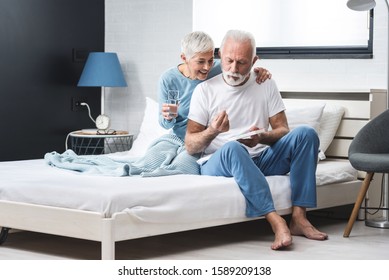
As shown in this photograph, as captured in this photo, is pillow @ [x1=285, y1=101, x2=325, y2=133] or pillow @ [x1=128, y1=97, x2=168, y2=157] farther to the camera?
pillow @ [x1=128, y1=97, x2=168, y2=157]

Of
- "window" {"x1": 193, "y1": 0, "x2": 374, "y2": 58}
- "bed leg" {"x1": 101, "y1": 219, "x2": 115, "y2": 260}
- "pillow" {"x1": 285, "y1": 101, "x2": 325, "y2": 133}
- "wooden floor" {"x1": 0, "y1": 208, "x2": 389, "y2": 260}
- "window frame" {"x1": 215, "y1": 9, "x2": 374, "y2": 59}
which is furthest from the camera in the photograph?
"window" {"x1": 193, "y1": 0, "x2": 374, "y2": 58}

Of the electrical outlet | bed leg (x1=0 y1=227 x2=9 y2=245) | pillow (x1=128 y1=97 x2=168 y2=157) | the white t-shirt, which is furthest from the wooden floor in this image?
the electrical outlet

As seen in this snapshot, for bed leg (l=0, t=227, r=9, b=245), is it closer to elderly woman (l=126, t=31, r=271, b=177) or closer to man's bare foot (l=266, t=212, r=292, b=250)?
elderly woman (l=126, t=31, r=271, b=177)

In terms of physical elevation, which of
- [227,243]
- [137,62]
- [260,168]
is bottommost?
[227,243]

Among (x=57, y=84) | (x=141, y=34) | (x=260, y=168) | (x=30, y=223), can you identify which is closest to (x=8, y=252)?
(x=30, y=223)

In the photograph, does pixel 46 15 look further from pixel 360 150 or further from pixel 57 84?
pixel 360 150

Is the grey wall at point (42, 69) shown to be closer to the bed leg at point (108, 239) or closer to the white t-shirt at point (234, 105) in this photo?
the white t-shirt at point (234, 105)

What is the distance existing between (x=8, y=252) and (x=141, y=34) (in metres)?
2.93

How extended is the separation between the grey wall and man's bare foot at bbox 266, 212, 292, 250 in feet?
7.69

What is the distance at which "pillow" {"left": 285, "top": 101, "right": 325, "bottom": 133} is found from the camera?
5.21 m

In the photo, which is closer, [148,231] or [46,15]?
[148,231]

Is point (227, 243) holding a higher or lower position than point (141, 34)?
lower
